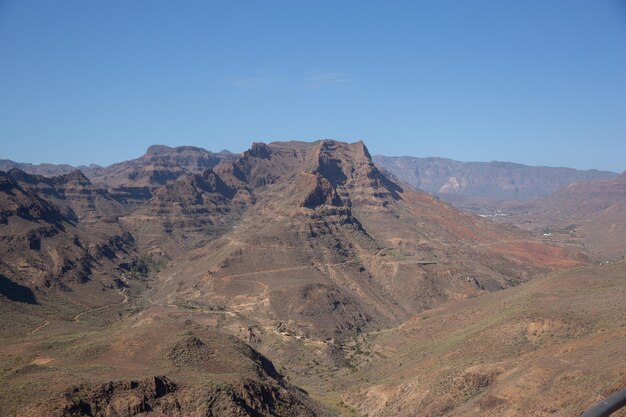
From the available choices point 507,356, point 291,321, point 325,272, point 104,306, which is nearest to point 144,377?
point 507,356

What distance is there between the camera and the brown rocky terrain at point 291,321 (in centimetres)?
5619

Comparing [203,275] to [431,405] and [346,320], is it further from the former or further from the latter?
[431,405]

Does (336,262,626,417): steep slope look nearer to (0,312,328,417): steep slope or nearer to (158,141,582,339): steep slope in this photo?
(0,312,328,417): steep slope

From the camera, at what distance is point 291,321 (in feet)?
386

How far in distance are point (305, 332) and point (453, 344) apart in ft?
128

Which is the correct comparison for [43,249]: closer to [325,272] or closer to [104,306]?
[104,306]

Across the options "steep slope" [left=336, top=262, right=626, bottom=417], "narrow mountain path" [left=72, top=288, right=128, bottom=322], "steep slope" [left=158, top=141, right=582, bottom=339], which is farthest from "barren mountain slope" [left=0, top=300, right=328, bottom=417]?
"steep slope" [left=158, top=141, right=582, bottom=339]

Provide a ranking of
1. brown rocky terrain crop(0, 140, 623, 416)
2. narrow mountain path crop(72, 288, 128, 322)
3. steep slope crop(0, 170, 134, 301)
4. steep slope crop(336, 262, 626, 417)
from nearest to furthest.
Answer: steep slope crop(336, 262, 626, 417) → brown rocky terrain crop(0, 140, 623, 416) → narrow mountain path crop(72, 288, 128, 322) → steep slope crop(0, 170, 134, 301)

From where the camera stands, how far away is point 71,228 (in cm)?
18025

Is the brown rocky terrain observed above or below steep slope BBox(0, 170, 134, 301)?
below

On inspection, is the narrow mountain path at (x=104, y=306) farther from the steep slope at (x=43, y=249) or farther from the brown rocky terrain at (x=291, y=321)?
the steep slope at (x=43, y=249)

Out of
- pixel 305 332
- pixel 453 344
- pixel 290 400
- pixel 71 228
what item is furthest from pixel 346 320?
pixel 71 228

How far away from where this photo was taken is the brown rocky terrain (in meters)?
56.2

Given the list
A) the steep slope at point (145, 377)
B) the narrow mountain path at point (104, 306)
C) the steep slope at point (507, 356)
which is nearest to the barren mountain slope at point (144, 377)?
the steep slope at point (145, 377)
